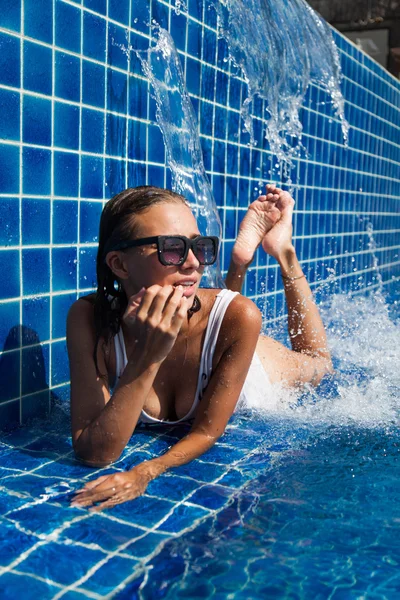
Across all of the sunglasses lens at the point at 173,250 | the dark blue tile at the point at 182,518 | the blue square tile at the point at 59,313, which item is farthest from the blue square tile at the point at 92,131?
the dark blue tile at the point at 182,518

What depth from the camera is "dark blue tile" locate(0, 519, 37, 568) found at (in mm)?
1688

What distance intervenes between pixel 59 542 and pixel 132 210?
1141mm

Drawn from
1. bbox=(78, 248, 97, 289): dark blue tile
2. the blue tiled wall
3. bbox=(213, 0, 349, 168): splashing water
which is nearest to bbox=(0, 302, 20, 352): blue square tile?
the blue tiled wall

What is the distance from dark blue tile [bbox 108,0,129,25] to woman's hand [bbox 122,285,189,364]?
1.69 meters

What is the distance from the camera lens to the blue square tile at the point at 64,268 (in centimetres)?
311

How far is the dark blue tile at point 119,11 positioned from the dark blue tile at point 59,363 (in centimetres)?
151

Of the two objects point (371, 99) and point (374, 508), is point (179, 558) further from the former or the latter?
point (371, 99)

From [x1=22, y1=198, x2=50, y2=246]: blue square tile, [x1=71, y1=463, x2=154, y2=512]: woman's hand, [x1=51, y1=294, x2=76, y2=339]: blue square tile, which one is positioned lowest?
[x1=71, y1=463, x2=154, y2=512]: woman's hand

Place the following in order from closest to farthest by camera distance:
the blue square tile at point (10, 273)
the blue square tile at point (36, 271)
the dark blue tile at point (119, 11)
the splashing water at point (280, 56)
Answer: the blue square tile at point (10, 273), the blue square tile at point (36, 271), the dark blue tile at point (119, 11), the splashing water at point (280, 56)

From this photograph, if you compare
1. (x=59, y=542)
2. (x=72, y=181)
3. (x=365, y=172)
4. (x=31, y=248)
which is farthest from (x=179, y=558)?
(x=365, y=172)

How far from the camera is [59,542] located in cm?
187

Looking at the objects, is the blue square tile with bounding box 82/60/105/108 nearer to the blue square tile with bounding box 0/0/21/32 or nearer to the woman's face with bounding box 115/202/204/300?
the blue square tile with bounding box 0/0/21/32

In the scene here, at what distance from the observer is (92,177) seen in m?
3.32

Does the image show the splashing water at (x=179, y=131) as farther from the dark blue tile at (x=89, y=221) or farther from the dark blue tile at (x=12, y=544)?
the dark blue tile at (x=12, y=544)
